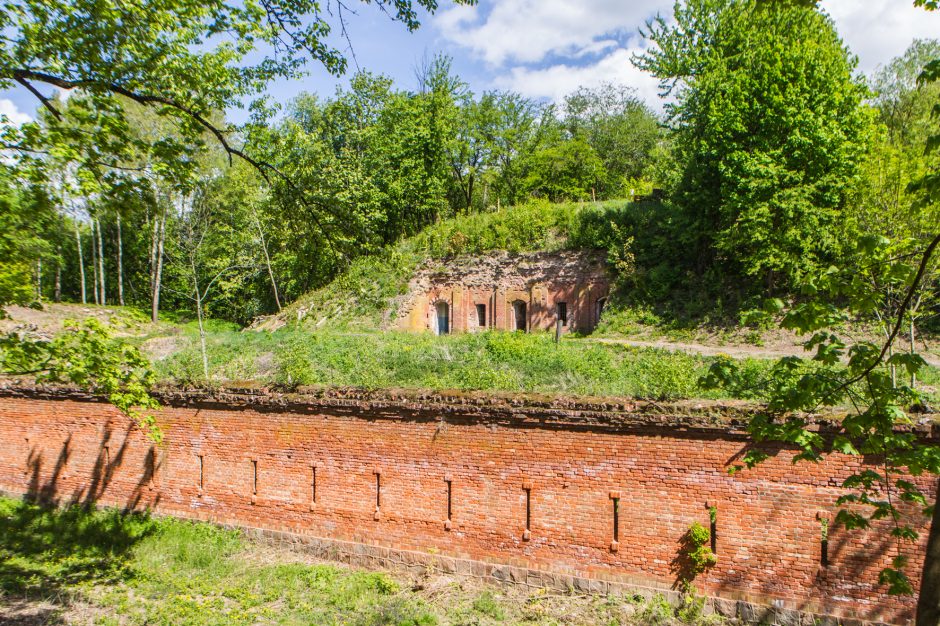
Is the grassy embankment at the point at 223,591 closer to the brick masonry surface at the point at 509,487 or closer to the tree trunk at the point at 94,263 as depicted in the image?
the brick masonry surface at the point at 509,487

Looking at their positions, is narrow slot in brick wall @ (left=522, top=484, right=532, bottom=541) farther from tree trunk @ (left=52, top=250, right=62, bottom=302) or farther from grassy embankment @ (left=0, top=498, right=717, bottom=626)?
tree trunk @ (left=52, top=250, right=62, bottom=302)

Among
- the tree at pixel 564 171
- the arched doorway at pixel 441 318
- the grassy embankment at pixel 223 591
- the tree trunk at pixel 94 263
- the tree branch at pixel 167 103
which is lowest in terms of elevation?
the grassy embankment at pixel 223 591

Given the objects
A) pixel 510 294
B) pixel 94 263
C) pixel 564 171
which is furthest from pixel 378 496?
pixel 94 263

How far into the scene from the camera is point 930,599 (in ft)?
14.2

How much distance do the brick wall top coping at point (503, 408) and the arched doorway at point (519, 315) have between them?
Result: 17.0m

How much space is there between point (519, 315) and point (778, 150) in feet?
40.4

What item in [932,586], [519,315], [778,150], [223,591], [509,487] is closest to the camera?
[932,586]

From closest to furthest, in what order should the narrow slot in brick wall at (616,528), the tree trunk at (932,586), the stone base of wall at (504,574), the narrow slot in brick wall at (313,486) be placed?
the tree trunk at (932,586) < the stone base of wall at (504,574) < the narrow slot in brick wall at (616,528) < the narrow slot in brick wall at (313,486)

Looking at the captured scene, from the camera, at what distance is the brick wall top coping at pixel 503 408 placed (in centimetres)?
888

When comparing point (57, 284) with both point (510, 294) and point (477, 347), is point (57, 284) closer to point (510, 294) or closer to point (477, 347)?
point (510, 294)

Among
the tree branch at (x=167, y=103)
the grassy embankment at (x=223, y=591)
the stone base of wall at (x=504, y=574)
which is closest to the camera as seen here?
the tree branch at (x=167, y=103)

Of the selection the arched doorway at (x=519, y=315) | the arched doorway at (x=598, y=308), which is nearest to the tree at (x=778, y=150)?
the arched doorway at (x=598, y=308)

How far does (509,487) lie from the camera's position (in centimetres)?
Result: 991

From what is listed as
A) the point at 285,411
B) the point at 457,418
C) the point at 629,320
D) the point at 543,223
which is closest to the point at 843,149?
the point at 629,320
